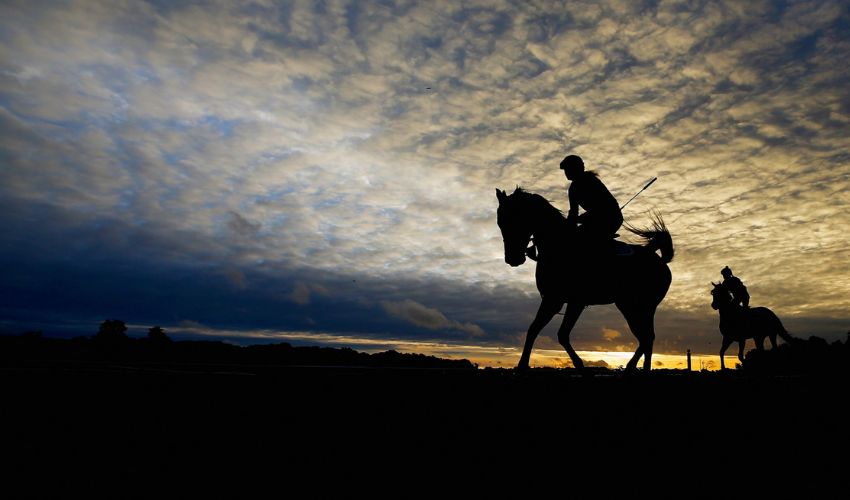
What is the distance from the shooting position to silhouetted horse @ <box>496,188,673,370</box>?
28.9 ft

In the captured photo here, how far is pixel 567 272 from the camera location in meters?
8.81

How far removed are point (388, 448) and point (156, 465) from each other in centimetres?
109

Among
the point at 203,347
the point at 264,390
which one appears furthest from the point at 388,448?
the point at 203,347

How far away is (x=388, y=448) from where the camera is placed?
2.76m

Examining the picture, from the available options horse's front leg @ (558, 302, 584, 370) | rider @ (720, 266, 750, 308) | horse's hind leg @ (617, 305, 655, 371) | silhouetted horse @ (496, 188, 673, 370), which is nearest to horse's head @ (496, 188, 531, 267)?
silhouetted horse @ (496, 188, 673, 370)

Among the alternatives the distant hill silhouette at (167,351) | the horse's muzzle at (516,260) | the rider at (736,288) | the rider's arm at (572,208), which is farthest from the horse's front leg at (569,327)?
the rider at (736,288)

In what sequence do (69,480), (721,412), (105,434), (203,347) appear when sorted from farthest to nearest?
1. (203,347)
2. (721,412)
3. (105,434)
4. (69,480)

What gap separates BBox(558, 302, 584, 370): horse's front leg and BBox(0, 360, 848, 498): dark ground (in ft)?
13.1

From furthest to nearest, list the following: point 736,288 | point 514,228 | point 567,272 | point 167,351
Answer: point 736,288 → point 167,351 → point 514,228 → point 567,272

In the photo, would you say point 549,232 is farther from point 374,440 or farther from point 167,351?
point 167,351

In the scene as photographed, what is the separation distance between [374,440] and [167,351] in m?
12.8

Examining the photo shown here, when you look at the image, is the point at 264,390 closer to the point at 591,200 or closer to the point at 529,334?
the point at 529,334

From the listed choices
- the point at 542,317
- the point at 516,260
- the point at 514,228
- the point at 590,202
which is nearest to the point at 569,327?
the point at 542,317

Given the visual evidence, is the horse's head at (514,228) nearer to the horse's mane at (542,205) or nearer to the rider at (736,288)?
the horse's mane at (542,205)
